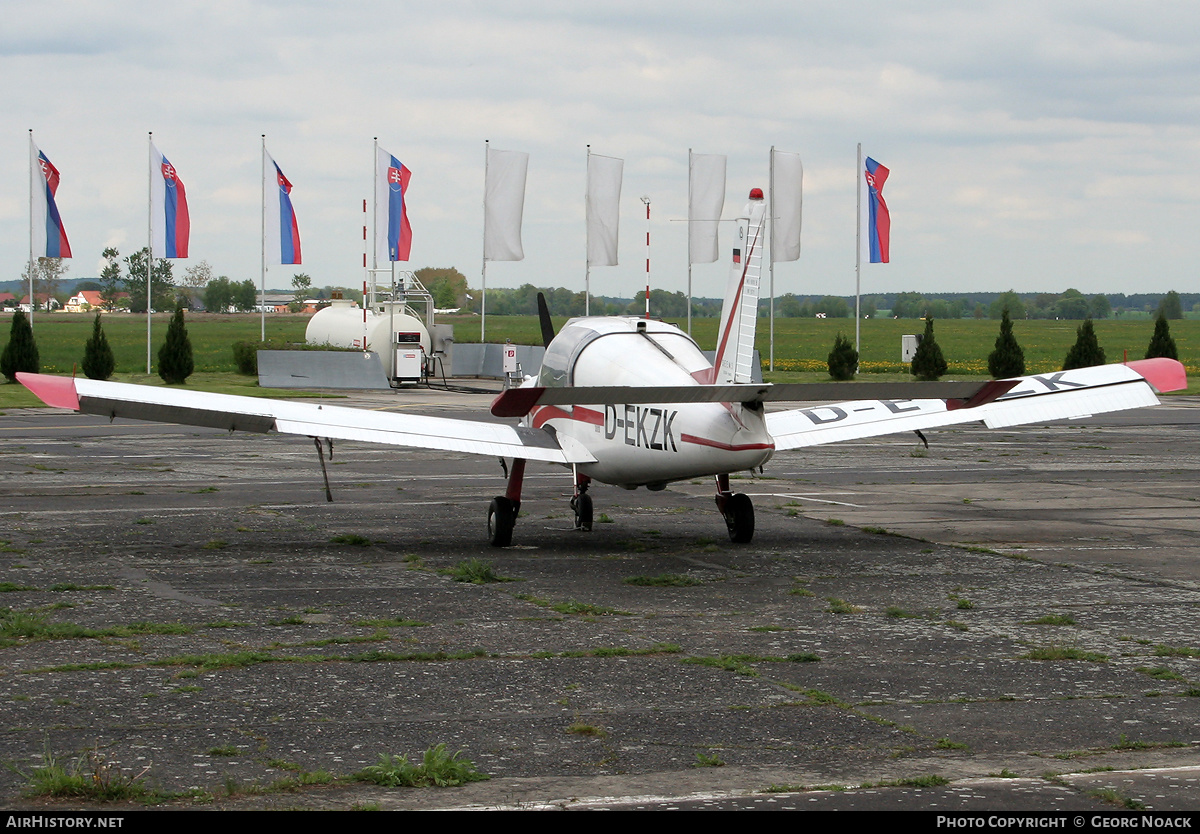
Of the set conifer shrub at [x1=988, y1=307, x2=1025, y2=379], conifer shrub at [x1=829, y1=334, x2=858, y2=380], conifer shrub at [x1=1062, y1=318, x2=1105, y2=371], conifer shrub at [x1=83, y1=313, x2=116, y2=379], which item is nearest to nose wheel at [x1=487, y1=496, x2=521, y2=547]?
conifer shrub at [x1=83, y1=313, x2=116, y2=379]

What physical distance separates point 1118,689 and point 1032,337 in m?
123

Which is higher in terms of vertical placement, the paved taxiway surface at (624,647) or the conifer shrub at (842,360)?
the conifer shrub at (842,360)

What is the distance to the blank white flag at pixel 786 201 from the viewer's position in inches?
1861

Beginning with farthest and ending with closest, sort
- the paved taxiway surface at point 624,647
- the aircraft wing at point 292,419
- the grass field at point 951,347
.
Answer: the grass field at point 951,347 < the aircraft wing at point 292,419 < the paved taxiway surface at point 624,647

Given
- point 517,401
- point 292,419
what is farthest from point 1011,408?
point 292,419

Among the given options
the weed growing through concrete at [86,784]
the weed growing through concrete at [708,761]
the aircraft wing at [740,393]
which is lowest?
the weed growing through concrete at [708,761]

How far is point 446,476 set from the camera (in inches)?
870

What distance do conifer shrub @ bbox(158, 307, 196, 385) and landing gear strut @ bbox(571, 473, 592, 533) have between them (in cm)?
3030

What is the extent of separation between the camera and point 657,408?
→ 13289 mm

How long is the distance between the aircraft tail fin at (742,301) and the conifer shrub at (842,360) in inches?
1377

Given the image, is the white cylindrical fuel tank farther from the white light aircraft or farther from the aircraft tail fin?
the aircraft tail fin

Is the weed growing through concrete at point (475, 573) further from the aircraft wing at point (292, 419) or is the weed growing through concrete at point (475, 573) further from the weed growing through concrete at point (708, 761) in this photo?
the weed growing through concrete at point (708, 761)

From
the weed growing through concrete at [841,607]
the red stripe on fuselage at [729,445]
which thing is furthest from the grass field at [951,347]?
the weed growing through concrete at [841,607]

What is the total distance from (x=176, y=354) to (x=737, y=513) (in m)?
32.5
